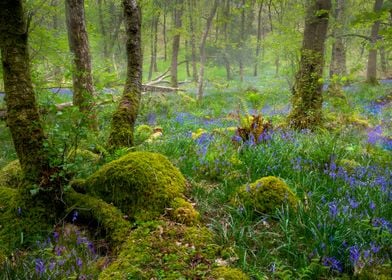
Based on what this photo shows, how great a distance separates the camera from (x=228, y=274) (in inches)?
108

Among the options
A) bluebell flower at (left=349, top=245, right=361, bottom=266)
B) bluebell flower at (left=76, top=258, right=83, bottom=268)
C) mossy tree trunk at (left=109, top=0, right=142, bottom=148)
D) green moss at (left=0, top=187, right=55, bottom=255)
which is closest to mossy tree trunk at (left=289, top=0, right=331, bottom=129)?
mossy tree trunk at (left=109, top=0, right=142, bottom=148)

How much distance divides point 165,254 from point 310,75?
667cm

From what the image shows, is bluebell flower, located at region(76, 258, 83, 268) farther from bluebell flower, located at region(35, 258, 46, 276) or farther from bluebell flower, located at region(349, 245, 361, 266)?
bluebell flower, located at region(349, 245, 361, 266)

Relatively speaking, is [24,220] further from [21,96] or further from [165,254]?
[165,254]

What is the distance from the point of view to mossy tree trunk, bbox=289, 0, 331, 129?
8.25 m

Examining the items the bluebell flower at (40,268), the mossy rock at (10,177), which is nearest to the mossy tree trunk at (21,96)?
the bluebell flower at (40,268)

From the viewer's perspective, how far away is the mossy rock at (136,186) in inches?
146

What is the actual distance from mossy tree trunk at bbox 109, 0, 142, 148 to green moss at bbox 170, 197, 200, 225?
1930mm

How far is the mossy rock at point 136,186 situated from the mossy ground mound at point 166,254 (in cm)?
28

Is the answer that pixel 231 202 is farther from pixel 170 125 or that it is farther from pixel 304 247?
pixel 170 125

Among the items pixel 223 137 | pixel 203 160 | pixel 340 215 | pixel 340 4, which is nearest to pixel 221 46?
pixel 340 4

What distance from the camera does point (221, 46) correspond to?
27922mm

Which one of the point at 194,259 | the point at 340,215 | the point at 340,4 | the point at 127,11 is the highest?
the point at 340,4

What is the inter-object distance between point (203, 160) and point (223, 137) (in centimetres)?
188
